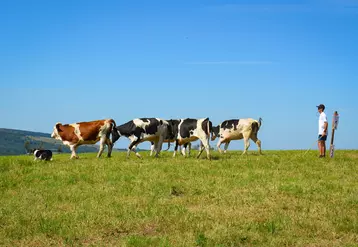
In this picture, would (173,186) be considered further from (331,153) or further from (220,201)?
(331,153)

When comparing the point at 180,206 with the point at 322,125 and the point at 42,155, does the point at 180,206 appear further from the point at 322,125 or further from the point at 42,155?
the point at 42,155

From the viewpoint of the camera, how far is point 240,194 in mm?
14195

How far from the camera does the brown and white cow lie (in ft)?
96.5

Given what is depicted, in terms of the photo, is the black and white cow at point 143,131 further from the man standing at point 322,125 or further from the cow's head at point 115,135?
the man standing at point 322,125

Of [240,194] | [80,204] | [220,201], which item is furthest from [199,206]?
[80,204]

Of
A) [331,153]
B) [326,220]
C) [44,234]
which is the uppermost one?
[331,153]

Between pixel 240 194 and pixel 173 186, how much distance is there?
7.20 feet

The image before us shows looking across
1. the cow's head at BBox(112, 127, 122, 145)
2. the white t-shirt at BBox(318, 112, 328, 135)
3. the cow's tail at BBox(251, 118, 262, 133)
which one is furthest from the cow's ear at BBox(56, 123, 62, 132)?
the white t-shirt at BBox(318, 112, 328, 135)

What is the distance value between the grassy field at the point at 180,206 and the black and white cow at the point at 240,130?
37.2ft

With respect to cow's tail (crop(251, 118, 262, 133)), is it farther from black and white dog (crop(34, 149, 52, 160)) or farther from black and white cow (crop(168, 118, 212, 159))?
black and white dog (crop(34, 149, 52, 160))

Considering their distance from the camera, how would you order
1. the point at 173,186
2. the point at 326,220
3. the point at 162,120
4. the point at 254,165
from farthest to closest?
the point at 162,120, the point at 254,165, the point at 173,186, the point at 326,220

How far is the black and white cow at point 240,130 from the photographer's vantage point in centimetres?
3183

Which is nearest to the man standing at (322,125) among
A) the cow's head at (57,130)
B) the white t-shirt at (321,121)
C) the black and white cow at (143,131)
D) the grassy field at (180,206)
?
the white t-shirt at (321,121)

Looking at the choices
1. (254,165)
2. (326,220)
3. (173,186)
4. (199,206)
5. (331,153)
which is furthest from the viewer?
(331,153)
